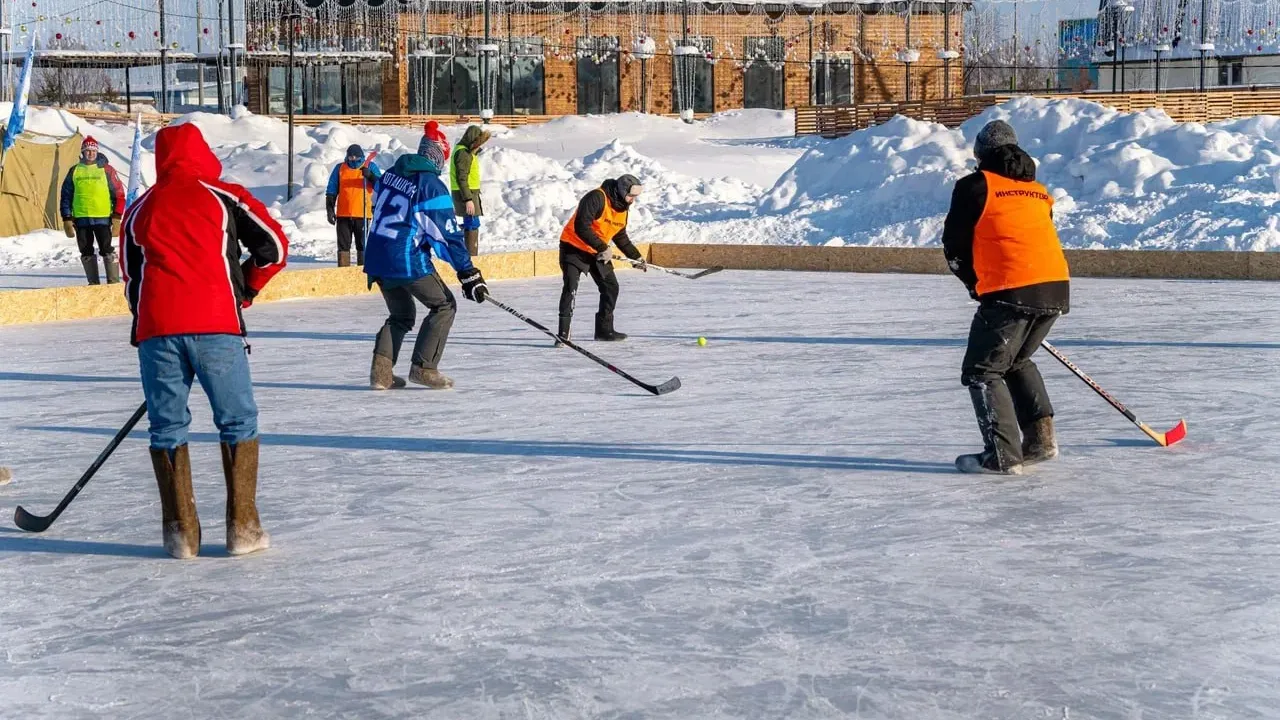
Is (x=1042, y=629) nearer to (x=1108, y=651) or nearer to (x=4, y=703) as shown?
(x=1108, y=651)

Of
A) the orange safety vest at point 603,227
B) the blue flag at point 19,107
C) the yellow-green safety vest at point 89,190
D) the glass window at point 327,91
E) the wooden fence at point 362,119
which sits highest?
the glass window at point 327,91

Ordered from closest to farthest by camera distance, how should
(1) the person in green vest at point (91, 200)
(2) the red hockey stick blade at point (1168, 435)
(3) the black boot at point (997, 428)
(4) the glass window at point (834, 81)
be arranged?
(3) the black boot at point (997, 428)
(2) the red hockey stick blade at point (1168, 435)
(1) the person in green vest at point (91, 200)
(4) the glass window at point (834, 81)

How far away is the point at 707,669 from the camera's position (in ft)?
12.0

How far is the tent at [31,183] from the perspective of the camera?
21578 millimetres

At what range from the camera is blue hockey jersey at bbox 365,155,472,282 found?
823cm

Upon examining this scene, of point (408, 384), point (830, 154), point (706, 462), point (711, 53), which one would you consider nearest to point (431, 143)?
point (408, 384)

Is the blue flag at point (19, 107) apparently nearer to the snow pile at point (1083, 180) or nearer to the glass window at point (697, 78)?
the snow pile at point (1083, 180)

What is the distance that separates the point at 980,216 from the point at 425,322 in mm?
3737

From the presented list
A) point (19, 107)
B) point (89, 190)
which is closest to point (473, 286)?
point (89, 190)

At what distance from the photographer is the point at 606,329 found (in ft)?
36.2

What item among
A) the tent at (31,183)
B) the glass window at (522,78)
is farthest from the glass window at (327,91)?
the tent at (31,183)

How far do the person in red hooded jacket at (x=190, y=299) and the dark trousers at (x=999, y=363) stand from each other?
2658 mm

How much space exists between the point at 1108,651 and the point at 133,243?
2.90m

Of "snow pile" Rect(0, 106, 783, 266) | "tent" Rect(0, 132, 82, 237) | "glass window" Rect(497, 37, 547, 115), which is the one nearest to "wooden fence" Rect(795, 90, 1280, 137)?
"snow pile" Rect(0, 106, 783, 266)
